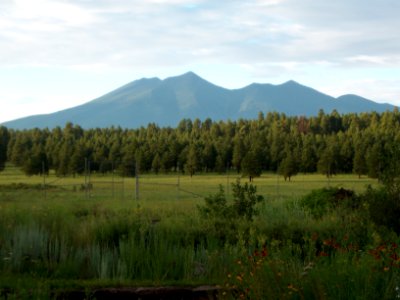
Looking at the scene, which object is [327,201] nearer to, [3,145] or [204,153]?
[204,153]

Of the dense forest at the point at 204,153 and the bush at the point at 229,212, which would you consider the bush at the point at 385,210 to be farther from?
the dense forest at the point at 204,153

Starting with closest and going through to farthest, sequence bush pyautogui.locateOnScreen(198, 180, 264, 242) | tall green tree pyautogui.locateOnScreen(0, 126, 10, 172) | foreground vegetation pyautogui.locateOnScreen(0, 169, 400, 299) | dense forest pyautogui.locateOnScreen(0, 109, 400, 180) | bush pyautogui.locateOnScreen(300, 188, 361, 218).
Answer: foreground vegetation pyautogui.locateOnScreen(0, 169, 400, 299), bush pyautogui.locateOnScreen(198, 180, 264, 242), bush pyautogui.locateOnScreen(300, 188, 361, 218), dense forest pyautogui.locateOnScreen(0, 109, 400, 180), tall green tree pyautogui.locateOnScreen(0, 126, 10, 172)

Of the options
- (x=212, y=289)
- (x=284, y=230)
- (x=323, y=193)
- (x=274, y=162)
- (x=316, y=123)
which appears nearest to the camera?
(x=212, y=289)

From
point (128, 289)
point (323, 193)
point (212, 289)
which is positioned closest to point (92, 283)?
point (128, 289)

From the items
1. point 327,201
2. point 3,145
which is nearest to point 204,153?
point 3,145

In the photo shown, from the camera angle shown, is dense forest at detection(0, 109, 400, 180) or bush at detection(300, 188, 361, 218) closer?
bush at detection(300, 188, 361, 218)

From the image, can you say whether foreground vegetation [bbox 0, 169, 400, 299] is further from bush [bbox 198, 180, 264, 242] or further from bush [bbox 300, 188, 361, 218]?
bush [bbox 300, 188, 361, 218]

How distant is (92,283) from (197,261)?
68.6 inches

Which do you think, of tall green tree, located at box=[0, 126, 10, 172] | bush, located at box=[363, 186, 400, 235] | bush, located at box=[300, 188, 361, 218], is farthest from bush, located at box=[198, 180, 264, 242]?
tall green tree, located at box=[0, 126, 10, 172]

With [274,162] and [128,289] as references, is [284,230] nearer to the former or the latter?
[128,289]

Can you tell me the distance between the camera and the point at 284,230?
9.95m

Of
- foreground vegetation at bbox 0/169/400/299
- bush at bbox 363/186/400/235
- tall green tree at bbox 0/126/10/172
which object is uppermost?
tall green tree at bbox 0/126/10/172

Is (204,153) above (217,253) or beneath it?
above

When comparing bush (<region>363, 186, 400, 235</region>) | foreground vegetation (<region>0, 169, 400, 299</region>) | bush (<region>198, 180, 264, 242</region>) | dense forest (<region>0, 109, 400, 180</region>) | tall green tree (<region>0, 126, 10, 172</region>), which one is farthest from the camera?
tall green tree (<region>0, 126, 10, 172</region>)
